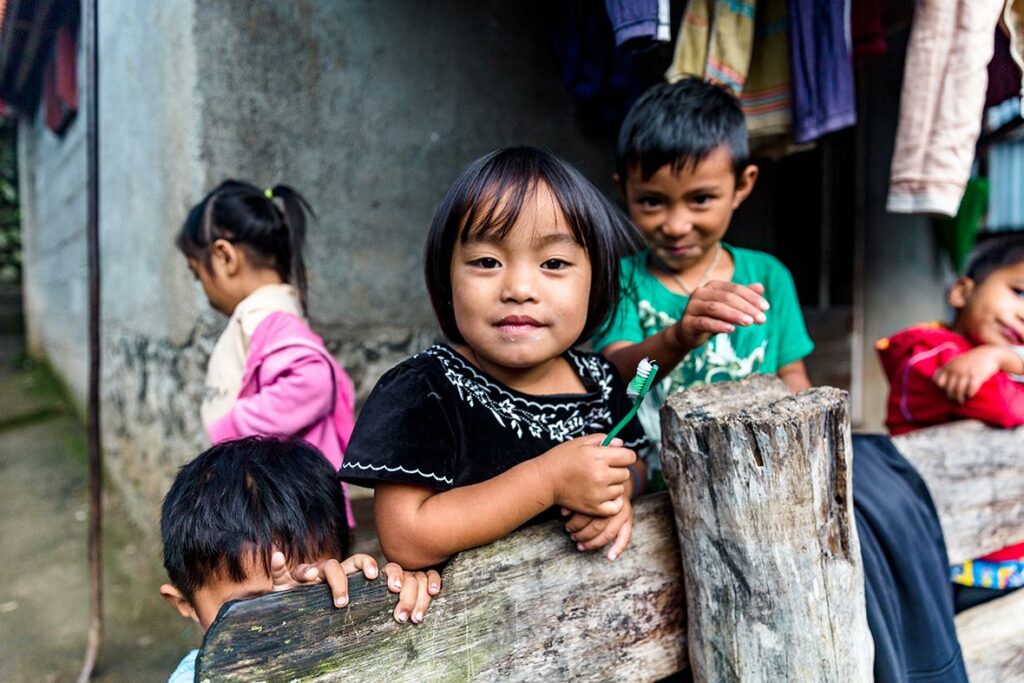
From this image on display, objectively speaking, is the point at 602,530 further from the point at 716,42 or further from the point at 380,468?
the point at 716,42

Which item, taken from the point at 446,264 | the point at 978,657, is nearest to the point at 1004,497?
the point at 978,657

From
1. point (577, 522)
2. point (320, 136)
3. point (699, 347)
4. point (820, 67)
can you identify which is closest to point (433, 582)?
point (577, 522)

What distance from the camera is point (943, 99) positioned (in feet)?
6.23

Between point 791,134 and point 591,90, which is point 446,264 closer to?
point 791,134

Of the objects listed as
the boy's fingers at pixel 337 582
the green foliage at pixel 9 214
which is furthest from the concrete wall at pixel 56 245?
the boy's fingers at pixel 337 582

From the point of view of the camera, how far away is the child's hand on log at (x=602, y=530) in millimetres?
1096

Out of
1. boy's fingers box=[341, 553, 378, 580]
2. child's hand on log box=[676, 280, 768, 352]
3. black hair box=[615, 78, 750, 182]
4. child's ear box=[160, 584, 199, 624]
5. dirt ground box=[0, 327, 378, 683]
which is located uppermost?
black hair box=[615, 78, 750, 182]

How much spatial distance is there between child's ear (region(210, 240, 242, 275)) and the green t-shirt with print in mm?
1002

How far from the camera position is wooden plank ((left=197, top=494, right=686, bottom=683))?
0.89 meters

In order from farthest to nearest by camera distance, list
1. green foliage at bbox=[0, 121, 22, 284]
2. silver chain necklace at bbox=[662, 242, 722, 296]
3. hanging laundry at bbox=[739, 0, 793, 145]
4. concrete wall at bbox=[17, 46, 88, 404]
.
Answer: green foliage at bbox=[0, 121, 22, 284] → concrete wall at bbox=[17, 46, 88, 404] → hanging laundry at bbox=[739, 0, 793, 145] → silver chain necklace at bbox=[662, 242, 722, 296]

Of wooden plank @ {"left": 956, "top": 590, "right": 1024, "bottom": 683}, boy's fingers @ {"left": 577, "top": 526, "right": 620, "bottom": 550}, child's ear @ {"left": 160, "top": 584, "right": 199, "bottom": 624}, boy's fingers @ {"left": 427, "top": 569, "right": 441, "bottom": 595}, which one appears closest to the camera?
boy's fingers @ {"left": 427, "top": 569, "right": 441, "bottom": 595}

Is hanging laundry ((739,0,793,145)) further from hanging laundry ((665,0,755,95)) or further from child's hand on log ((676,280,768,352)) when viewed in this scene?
child's hand on log ((676,280,768,352))

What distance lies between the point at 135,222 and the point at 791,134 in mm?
2779

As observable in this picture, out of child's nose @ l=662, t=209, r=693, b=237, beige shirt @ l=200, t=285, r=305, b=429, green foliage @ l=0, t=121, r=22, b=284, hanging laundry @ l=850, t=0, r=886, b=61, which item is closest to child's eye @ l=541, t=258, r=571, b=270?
child's nose @ l=662, t=209, r=693, b=237
